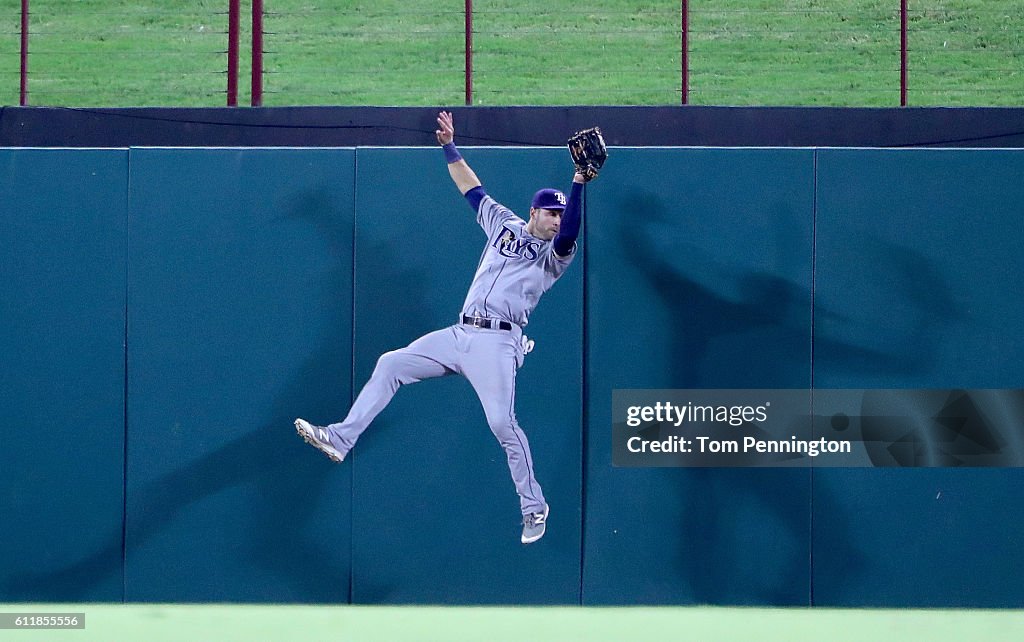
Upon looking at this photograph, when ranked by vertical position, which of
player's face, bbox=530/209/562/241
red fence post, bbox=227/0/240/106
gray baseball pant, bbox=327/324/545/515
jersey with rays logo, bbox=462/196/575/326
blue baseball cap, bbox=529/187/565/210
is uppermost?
red fence post, bbox=227/0/240/106

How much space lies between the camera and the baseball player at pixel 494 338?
751 centimetres

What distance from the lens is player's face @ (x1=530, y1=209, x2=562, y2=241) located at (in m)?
7.51

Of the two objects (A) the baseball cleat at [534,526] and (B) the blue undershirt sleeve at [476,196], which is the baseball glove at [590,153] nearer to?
(B) the blue undershirt sleeve at [476,196]

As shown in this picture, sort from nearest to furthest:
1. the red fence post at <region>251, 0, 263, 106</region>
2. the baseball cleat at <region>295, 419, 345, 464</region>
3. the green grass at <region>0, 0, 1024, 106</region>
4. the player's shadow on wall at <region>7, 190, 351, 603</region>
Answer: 1. the baseball cleat at <region>295, 419, 345, 464</region>
2. the player's shadow on wall at <region>7, 190, 351, 603</region>
3. the red fence post at <region>251, 0, 263, 106</region>
4. the green grass at <region>0, 0, 1024, 106</region>

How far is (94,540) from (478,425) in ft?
8.00

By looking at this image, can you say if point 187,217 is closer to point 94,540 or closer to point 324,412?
point 324,412

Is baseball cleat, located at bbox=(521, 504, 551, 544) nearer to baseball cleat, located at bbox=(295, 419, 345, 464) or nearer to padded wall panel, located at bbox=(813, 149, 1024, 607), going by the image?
baseball cleat, located at bbox=(295, 419, 345, 464)

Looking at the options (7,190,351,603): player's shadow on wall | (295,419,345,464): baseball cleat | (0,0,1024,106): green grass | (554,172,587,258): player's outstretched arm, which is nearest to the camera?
(554,172,587,258): player's outstretched arm

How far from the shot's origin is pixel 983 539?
24.8ft

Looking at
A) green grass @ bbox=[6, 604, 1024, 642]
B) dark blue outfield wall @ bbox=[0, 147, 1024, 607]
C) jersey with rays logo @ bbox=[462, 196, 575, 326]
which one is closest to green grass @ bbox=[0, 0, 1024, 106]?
dark blue outfield wall @ bbox=[0, 147, 1024, 607]

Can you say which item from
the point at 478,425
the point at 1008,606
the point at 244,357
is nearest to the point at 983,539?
the point at 1008,606

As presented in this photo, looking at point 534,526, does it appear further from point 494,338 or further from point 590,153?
point 590,153

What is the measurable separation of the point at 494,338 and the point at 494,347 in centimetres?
→ 5

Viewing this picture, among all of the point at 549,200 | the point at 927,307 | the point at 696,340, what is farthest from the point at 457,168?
the point at 927,307
